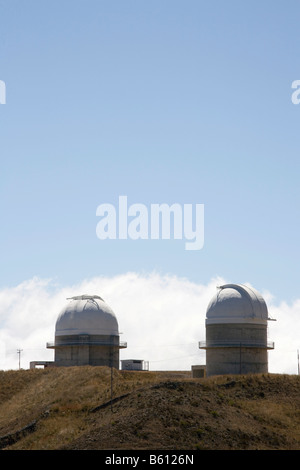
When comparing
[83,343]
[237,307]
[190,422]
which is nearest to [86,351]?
[83,343]

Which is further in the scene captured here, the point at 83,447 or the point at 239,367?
the point at 239,367

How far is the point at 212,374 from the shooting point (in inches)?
2562

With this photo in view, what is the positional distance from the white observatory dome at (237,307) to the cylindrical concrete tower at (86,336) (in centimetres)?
1086

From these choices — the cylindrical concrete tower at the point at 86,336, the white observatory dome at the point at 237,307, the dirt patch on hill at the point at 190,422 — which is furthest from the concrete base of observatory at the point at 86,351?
the dirt patch on hill at the point at 190,422

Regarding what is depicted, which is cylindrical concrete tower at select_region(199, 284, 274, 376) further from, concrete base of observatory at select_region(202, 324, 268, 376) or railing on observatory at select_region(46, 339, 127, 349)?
railing on observatory at select_region(46, 339, 127, 349)

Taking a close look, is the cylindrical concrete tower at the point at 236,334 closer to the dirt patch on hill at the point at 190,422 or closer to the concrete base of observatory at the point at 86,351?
the concrete base of observatory at the point at 86,351

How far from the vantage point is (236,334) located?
212 ft

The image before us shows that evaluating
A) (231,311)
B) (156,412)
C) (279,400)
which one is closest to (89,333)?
(231,311)

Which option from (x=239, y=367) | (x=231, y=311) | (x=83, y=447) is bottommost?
(x=83, y=447)

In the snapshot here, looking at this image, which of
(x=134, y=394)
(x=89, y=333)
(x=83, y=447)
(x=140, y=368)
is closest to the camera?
(x=83, y=447)

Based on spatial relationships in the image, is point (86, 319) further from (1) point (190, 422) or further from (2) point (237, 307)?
(1) point (190, 422)

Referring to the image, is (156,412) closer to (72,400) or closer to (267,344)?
(72,400)

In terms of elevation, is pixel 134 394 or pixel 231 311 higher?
pixel 231 311

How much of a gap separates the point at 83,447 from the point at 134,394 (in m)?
9.31
